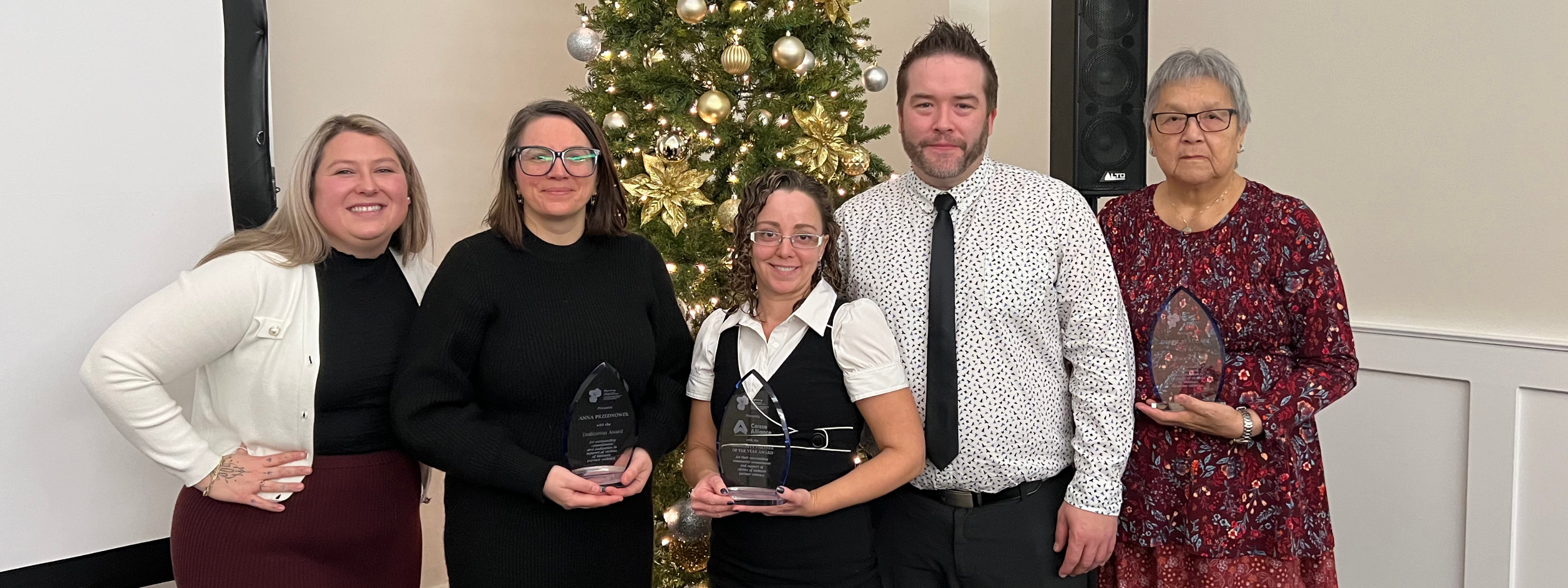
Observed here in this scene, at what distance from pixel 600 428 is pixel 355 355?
0.52 m

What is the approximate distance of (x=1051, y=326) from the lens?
1.91m

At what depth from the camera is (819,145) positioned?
8.90 feet

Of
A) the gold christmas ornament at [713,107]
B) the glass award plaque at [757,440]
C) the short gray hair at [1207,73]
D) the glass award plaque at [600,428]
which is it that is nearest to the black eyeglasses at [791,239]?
the glass award plaque at [757,440]

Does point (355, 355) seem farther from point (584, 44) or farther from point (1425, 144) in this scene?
point (1425, 144)

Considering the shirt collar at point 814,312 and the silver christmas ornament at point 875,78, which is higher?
the silver christmas ornament at point 875,78

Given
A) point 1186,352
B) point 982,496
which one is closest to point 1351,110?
point 1186,352

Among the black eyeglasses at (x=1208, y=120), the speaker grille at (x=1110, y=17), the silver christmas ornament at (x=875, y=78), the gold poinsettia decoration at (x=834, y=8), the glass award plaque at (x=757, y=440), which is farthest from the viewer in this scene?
the silver christmas ornament at (x=875, y=78)

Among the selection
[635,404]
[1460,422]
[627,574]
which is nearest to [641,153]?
[635,404]

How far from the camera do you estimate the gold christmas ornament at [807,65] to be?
8.90ft

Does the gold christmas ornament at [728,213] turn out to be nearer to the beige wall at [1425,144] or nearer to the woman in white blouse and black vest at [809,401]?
the woman in white blouse and black vest at [809,401]

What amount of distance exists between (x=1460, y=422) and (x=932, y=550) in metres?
1.99

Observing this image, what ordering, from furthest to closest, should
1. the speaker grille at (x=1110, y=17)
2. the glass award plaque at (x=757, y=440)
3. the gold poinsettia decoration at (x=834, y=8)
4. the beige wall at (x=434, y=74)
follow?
the beige wall at (x=434, y=74), the gold poinsettia decoration at (x=834, y=8), the speaker grille at (x=1110, y=17), the glass award plaque at (x=757, y=440)

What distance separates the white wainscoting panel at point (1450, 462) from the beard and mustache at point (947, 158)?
6.25 feet

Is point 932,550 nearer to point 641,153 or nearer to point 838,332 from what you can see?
point 838,332
